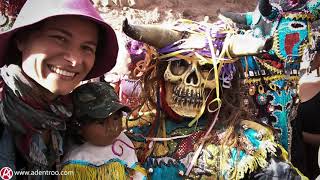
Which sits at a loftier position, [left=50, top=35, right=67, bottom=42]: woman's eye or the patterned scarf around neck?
[left=50, top=35, right=67, bottom=42]: woman's eye

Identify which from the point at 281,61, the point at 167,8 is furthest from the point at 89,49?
the point at 167,8

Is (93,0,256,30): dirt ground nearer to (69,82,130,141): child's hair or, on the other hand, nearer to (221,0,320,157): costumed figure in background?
(221,0,320,157): costumed figure in background

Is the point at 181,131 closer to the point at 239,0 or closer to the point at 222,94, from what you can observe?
the point at 222,94

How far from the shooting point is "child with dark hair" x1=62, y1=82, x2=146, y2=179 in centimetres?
150

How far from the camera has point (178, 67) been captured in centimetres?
183

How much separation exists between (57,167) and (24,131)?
178mm

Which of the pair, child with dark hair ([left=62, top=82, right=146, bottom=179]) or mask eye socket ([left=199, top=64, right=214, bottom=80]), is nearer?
child with dark hair ([left=62, top=82, right=146, bottom=179])

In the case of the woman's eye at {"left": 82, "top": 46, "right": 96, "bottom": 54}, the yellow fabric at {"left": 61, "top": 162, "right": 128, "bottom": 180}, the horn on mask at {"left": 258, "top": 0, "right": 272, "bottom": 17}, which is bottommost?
the yellow fabric at {"left": 61, "top": 162, "right": 128, "bottom": 180}

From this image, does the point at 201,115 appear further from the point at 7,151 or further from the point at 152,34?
the point at 7,151

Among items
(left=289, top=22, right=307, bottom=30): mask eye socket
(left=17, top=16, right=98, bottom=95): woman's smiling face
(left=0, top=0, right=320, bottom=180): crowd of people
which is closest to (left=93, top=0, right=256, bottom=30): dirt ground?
(left=289, top=22, right=307, bottom=30): mask eye socket

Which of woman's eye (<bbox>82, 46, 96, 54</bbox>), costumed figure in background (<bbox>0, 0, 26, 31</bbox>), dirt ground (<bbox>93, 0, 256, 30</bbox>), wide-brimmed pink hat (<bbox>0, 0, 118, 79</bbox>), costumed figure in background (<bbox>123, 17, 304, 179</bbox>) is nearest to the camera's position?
wide-brimmed pink hat (<bbox>0, 0, 118, 79</bbox>)

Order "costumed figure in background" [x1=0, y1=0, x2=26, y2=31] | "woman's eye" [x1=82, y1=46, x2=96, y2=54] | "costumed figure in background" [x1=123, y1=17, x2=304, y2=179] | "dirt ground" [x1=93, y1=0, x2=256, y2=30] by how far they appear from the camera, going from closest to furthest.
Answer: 1. "woman's eye" [x1=82, y1=46, x2=96, y2=54]
2. "costumed figure in background" [x1=0, y1=0, x2=26, y2=31]
3. "costumed figure in background" [x1=123, y1=17, x2=304, y2=179]
4. "dirt ground" [x1=93, y1=0, x2=256, y2=30]

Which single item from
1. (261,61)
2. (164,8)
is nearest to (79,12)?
(261,61)

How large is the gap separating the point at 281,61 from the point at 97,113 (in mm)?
1357
